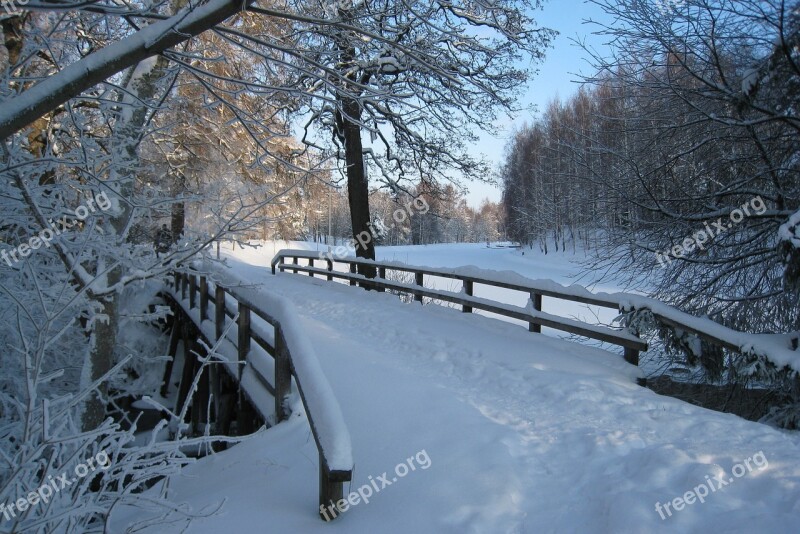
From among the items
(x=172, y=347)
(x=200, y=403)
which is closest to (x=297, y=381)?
(x=200, y=403)

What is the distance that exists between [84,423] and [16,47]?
5.00 meters

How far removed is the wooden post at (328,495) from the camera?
8.46ft

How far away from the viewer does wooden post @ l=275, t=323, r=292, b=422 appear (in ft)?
12.7

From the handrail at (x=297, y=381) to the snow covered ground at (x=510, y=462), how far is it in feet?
0.79

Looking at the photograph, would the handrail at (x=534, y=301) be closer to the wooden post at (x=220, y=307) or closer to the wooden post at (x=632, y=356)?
the wooden post at (x=632, y=356)

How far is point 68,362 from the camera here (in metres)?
6.80

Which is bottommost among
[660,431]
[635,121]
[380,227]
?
[660,431]

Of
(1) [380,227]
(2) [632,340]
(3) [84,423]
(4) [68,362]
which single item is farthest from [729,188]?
(1) [380,227]

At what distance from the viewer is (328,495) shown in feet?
8.55

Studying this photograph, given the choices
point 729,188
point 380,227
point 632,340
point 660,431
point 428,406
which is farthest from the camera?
point 380,227

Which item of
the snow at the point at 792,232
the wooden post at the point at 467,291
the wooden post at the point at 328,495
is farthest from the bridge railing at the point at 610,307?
the wooden post at the point at 328,495

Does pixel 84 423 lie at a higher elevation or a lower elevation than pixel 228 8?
lower

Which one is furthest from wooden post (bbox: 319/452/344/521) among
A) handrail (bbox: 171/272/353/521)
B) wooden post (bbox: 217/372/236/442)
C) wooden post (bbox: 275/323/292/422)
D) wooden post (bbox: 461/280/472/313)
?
wooden post (bbox: 461/280/472/313)

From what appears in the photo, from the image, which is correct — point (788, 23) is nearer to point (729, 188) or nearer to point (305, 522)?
point (729, 188)
